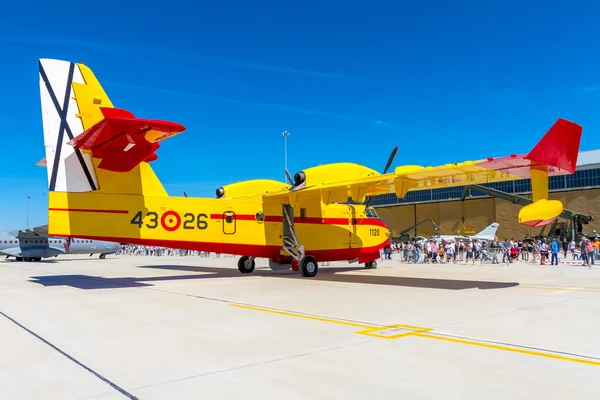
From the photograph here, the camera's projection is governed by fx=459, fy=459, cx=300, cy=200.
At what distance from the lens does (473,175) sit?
14.1 m

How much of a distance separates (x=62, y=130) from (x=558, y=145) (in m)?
14.0

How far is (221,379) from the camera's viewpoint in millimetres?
5152

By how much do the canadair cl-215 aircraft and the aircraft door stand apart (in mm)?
38

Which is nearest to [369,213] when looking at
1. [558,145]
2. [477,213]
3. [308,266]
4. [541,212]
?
[308,266]

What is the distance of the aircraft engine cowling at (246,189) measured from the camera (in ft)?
62.5

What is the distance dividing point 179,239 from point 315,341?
9922 mm

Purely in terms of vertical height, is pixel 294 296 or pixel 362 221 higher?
pixel 362 221

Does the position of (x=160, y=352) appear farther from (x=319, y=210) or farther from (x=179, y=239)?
(x=319, y=210)

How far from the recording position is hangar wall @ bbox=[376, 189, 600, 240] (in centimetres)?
5194

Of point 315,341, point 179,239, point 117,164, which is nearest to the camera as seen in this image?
point 315,341

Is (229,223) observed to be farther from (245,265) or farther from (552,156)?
(552,156)

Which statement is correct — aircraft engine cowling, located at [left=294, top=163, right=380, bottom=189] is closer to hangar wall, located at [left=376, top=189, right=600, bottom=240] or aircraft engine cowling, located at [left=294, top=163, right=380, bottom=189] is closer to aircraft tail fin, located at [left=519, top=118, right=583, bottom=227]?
aircraft tail fin, located at [left=519, top=118, right=583, bottom=227]

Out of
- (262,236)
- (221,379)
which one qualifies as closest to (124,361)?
(221,379)

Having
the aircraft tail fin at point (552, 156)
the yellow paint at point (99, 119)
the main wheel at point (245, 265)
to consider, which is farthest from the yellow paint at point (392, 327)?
the main wheel at point (245, 265)
